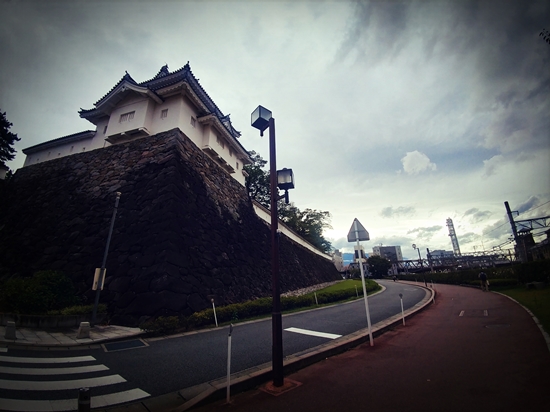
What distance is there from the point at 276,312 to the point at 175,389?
2264 mm

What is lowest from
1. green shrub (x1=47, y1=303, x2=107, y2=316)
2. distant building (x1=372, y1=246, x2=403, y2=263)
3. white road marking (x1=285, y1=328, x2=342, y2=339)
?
white road marking (x1=285, y1=328, x2=342, y2=339)

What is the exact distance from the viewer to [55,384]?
14.1 feet

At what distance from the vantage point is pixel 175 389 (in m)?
4.16

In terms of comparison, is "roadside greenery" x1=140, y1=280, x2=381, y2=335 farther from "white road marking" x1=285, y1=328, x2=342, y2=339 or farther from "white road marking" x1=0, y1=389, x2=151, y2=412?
"white road marking" x1=0, y1=389, x2=151, y2=412

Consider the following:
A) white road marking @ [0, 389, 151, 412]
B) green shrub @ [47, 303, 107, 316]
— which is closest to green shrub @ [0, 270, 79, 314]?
green shrub @ [47, 303, 107, 316]

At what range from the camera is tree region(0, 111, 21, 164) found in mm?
20547

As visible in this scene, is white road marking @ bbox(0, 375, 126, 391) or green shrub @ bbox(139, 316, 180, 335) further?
green shrub @ bbox(139, 316, 180, 335)

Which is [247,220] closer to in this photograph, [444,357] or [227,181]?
[227,181]

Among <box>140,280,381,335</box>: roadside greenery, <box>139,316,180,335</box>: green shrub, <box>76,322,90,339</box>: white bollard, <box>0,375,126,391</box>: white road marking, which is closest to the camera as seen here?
<box>0,375,126,391</box>: white road marking

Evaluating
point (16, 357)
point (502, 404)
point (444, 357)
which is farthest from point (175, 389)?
point (444, 357)

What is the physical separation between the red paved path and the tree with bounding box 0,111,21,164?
98.9 ft

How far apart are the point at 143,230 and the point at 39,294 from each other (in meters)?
4.29

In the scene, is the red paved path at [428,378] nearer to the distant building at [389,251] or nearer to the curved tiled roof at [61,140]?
the curved tiled roof at [61,140]

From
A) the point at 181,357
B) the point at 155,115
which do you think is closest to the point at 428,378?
the point at 181,357
